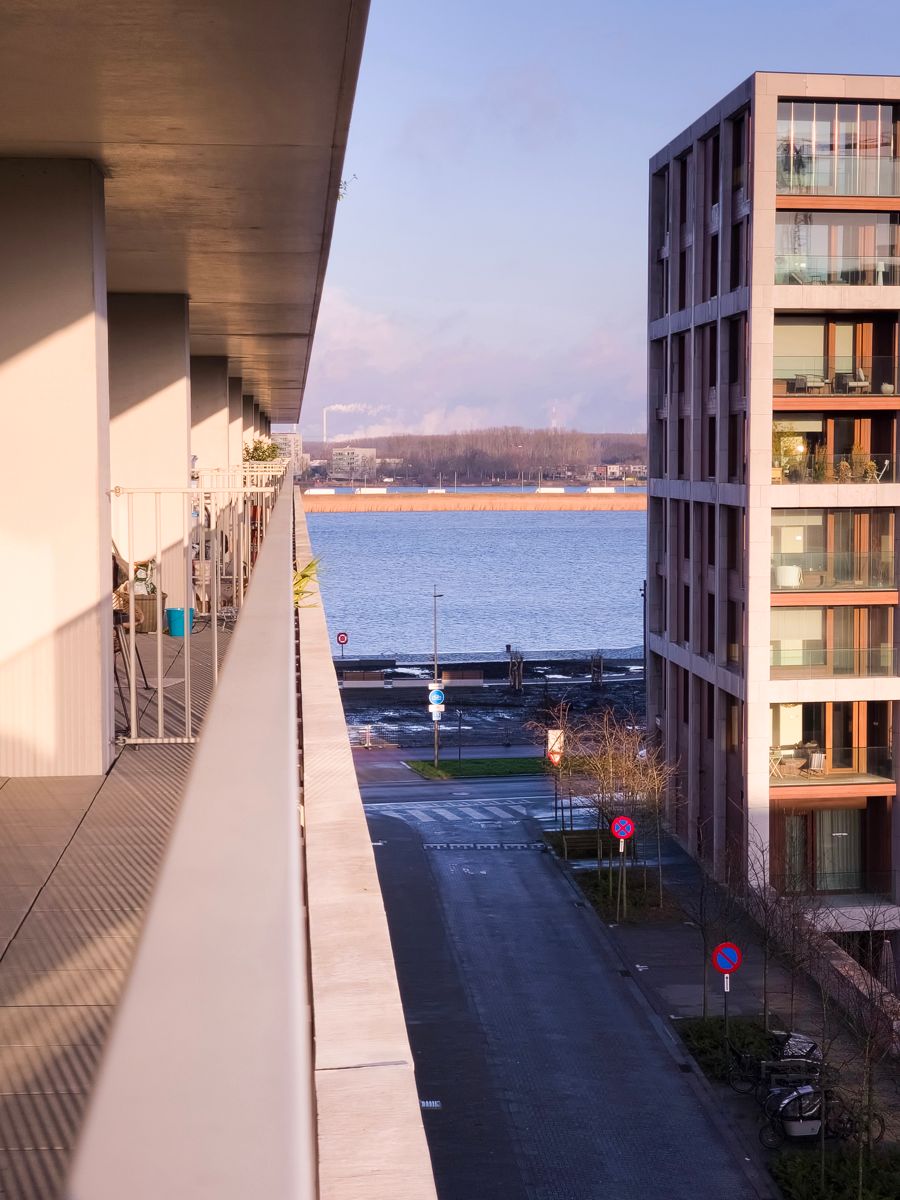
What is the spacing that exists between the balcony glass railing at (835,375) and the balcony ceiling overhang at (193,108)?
75.3 ft

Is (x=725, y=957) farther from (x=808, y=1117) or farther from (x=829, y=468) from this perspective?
(x=829, y=468)

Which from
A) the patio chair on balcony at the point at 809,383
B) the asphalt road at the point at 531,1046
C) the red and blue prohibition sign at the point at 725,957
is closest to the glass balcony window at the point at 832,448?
the patio chair on balcony at the point at 809,383

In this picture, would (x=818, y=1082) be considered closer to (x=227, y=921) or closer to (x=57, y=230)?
(x=57, y=230)

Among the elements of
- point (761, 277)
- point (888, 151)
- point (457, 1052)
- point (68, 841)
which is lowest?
point (457, 1052)

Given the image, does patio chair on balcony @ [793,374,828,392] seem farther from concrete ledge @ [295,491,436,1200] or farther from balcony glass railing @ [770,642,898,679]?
concrete ledge @ [295,491,436,1200]

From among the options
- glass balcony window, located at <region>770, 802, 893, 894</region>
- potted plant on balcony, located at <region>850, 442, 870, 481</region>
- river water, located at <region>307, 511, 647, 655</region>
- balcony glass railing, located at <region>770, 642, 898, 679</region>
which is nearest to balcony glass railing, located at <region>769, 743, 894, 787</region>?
glass balcony window, located at <region>770, 802, 893, 894</region>

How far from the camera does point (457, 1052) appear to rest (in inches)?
956

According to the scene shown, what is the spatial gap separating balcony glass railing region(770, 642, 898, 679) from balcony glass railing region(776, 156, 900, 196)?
1056 centimetres

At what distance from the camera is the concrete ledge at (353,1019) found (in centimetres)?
176

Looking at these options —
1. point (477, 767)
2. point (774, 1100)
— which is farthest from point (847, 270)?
point (477, 767)

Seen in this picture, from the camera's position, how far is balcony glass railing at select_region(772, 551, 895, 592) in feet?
108

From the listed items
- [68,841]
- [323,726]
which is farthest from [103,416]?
[323,726]

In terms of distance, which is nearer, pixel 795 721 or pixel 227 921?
pixel 227 921

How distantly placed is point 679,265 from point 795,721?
43.9 ft
